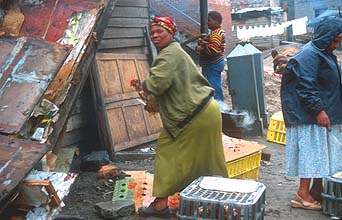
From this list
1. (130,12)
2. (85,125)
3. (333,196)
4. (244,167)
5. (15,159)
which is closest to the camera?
(15,159)

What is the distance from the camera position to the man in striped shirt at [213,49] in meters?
7.53

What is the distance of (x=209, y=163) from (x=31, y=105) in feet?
5.48

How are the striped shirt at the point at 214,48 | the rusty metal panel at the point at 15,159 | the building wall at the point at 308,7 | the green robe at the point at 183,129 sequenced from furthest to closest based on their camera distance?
1. the building wall at the point at 308,7
2. the striped shirt at the point at 214,48
3. the green robe at the point at 183,129
4. the rusty metal panel at the point at 15,159

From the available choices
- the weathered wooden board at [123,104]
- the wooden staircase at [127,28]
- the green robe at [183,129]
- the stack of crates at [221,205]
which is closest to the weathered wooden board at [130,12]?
the wooden staircase at [127,28]

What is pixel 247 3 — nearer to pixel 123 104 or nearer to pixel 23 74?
pixel 123 104

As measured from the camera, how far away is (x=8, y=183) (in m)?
3.39

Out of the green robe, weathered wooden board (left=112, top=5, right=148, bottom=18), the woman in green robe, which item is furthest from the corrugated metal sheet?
weathered wooden board (left=112, top=5, right=148, bottom=18)

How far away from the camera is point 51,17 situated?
17.5ft

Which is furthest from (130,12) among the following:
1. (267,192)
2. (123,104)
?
(267,192)

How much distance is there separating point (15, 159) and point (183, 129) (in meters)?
1.44

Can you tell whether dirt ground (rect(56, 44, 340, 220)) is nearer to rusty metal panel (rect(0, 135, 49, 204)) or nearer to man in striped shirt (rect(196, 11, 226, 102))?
rusty metal panel (rect(0, 135, 49, 204))

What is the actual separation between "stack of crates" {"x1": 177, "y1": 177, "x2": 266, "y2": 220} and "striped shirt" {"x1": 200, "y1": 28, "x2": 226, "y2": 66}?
435 centimetres

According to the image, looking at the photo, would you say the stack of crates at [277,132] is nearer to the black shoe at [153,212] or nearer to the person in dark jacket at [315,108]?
the person in dark jacket at [315,108]

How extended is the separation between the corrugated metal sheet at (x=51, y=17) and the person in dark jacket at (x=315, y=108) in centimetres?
243
